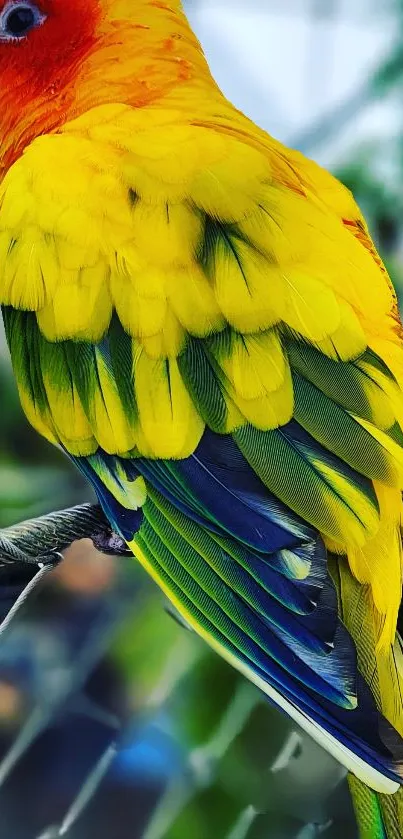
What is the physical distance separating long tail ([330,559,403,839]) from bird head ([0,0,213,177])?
0.36 m

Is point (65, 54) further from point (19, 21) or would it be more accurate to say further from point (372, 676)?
point (372, 676)

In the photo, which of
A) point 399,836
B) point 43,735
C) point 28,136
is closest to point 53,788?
point 43,735

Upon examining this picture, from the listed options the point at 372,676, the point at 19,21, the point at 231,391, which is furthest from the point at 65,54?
the point at 372,676

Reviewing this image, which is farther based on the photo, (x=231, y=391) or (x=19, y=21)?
(x=19, y=21)

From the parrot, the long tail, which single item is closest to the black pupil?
the parrot

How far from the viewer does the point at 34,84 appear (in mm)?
545

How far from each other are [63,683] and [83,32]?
0.64m

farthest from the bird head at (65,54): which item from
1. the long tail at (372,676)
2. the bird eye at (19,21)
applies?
the long tail at (372,676)

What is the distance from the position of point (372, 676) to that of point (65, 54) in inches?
18.0

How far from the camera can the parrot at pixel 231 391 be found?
0.40 m

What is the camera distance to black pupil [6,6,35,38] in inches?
21.3

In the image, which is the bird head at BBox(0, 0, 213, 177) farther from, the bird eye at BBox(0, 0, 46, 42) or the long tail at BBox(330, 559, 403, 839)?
the long tail at BBox(330, 559, 403, 839)

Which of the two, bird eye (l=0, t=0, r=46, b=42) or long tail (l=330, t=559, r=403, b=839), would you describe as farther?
bird eye (l=0, t=0, r=46, b=42)

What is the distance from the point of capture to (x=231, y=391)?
44cm
